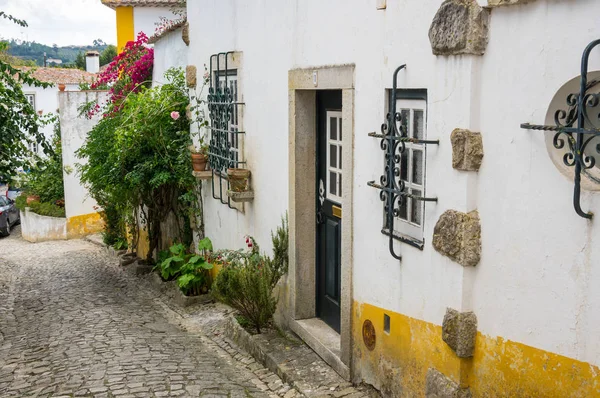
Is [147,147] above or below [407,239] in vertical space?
above

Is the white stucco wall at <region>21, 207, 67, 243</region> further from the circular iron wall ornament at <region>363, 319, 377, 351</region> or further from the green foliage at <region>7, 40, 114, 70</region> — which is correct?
the green foliage at <region>7, 40, 114, 70</region>

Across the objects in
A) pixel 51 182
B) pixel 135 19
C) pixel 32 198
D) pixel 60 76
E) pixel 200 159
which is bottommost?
pixel 32 198

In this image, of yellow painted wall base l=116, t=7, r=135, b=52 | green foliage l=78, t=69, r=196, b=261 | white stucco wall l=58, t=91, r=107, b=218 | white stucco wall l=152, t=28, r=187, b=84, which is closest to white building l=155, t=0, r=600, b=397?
green foliage l=78, t=69, r=196, b=261

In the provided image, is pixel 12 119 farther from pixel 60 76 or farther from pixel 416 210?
pixel 60 76

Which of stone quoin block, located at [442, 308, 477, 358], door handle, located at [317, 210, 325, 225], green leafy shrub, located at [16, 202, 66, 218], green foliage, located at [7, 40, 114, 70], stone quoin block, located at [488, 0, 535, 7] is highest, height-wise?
green foliage, located at [7, 40, 114, 70]

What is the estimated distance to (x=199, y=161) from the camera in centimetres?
994

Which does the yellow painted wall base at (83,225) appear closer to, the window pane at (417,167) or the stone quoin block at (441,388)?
the window pane at (417,167)

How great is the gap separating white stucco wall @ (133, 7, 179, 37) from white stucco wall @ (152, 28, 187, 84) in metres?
9.57

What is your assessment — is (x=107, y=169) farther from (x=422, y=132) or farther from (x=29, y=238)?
(x=29, y=238)

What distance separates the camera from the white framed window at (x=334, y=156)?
6480 mm

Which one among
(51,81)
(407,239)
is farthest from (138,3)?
(407,239)

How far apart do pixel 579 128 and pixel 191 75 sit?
7.93 metres

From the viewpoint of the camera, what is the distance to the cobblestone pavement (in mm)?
6191

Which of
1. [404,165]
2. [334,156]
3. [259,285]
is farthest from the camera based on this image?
[259,285]
